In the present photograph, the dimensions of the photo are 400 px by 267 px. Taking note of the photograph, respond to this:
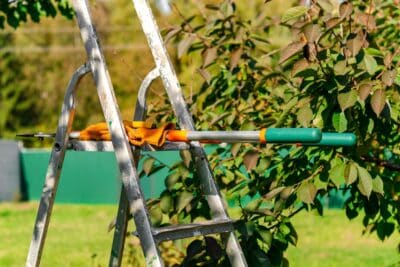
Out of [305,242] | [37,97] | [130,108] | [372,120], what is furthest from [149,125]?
[37,97]

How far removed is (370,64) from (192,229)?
983 mm

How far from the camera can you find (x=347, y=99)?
13.3ft

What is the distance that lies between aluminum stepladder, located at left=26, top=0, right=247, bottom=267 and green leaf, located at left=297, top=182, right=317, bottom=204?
37cm

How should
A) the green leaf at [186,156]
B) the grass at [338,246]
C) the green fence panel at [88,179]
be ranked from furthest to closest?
the green fence panel at [88,179] → the grass at [338,246] → the green leaf at [186,156]

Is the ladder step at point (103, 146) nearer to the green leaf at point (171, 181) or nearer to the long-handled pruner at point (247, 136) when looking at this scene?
the long-handled pruner at point (247, 136)

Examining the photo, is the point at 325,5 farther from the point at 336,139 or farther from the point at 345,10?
the point at 336,139

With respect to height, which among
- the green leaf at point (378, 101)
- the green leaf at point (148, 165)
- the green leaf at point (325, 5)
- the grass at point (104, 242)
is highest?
the grass at point (104, 242)

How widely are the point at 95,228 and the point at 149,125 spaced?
12049 millimetres

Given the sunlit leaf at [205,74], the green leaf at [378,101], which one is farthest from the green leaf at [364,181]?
the sunlit leaf at [205,74]

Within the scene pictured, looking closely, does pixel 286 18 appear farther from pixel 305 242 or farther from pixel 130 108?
pixel 130 108

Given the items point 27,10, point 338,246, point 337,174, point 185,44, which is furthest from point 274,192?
point 338,246

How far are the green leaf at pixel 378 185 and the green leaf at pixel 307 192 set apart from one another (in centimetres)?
24

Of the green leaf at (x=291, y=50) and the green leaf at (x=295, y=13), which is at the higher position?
the green leaf at (x=295, y=13)

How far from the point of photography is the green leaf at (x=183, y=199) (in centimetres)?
458
